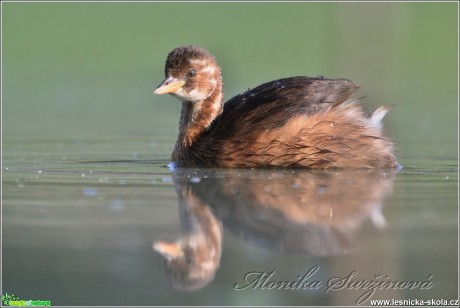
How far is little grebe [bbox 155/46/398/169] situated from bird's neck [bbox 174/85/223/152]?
29 cm

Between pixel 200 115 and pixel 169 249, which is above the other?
pixel 169 249

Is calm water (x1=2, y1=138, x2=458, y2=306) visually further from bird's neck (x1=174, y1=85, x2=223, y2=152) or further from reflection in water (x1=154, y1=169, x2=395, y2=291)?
bird's neck (x1=174, y1=85, x2=223, y2=152)

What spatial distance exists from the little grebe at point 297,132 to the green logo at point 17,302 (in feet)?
12.0

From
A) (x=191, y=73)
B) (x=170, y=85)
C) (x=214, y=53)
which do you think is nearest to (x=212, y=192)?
(x=170, y=85)

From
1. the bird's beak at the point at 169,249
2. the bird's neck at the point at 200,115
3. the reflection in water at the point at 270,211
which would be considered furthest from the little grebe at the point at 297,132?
the bird's beak at the point at 169,249

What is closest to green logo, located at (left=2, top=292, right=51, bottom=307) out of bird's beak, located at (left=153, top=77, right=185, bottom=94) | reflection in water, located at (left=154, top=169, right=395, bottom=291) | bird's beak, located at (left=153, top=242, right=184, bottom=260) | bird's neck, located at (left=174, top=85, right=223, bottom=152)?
reflection in water, located at (left=154, top=169, right=395, bottom=291)

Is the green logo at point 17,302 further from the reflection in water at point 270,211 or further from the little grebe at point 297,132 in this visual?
the little grebe at point 297,132

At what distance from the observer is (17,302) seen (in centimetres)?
539

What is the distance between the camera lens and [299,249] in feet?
19.4

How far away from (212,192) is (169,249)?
1682mm

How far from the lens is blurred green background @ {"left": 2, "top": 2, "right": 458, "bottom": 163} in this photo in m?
12.7

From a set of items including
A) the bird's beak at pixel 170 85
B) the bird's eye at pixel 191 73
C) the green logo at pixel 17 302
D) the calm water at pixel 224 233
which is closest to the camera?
the green logo at pixel 17 302

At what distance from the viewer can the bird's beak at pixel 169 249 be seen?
19.3 feet

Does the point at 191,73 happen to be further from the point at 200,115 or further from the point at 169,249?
the point at 169,249
